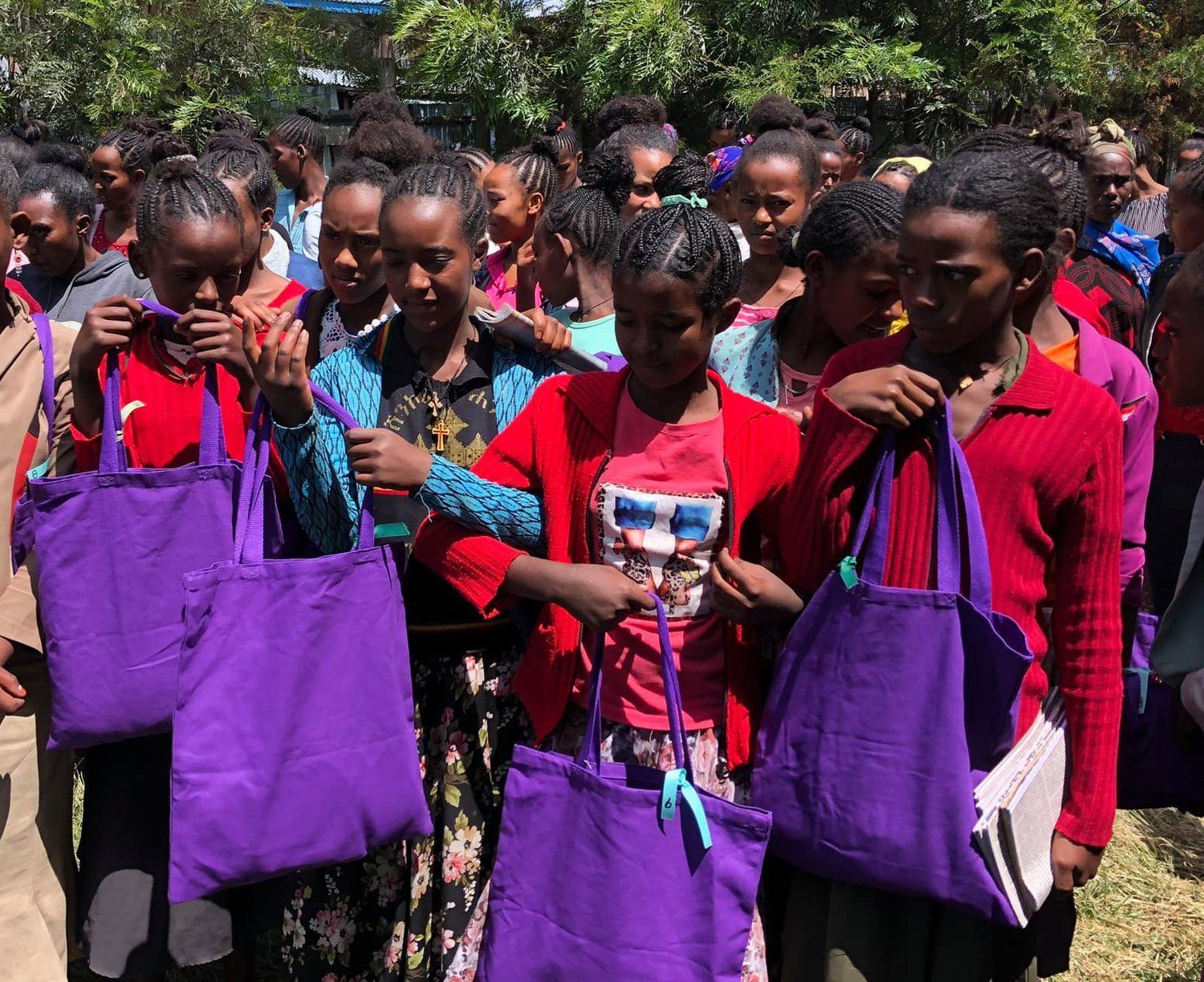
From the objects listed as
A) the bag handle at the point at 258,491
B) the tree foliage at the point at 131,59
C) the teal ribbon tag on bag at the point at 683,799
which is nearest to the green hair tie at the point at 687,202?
the bag handle at the point at 258,491

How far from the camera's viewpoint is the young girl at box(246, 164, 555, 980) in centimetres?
269

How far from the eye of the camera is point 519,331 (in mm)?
2738

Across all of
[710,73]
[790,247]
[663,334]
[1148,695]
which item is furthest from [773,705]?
[710,73]

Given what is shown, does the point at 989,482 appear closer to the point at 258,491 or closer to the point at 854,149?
the point at 258,491

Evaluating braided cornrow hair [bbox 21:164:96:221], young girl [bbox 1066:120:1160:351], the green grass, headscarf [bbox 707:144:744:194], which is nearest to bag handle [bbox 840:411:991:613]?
the green grass

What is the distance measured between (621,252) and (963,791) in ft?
3.94

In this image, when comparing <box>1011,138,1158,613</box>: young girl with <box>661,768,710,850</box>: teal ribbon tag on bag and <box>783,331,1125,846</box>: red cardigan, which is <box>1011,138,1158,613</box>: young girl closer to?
<box>783,331,1125,846</box>: red cardigan

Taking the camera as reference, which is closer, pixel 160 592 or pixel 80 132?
pixel 160 592

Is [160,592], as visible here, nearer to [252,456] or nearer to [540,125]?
[252,456]

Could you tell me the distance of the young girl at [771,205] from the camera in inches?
165

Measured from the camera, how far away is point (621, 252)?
8.07 feet

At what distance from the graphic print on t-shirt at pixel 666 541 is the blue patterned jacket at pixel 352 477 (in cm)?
19

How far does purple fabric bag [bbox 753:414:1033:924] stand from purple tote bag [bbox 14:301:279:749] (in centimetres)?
124

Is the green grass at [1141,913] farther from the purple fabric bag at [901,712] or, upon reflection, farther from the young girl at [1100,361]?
the purple fabric bag at [901,712]
